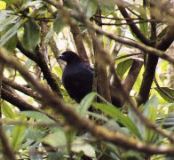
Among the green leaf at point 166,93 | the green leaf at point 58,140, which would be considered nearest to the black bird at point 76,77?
the green leaf at point 166,93

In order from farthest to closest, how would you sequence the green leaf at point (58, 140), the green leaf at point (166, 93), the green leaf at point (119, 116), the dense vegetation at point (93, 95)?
the green leaf at point (166, 93) < the green leaf at point (119, 116) < the green leaf at point (58, 140) < the dense vegetation at point (93, 95)

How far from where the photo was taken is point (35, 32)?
1396 mm

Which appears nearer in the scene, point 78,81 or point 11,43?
point 11,43

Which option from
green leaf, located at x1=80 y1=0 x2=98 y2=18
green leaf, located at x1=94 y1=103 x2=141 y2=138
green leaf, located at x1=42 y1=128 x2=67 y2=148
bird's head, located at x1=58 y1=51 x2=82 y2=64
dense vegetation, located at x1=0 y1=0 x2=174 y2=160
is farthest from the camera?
bird's head, located at x1=58 y1=51 x2=82 y2=64

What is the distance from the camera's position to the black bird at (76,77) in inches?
104

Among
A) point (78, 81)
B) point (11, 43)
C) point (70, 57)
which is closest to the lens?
point (11, 43)

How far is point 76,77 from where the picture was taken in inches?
112

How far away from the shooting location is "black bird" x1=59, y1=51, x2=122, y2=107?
8.65 ft

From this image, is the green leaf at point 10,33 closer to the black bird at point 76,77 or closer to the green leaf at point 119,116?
the green leaf at point 119,116

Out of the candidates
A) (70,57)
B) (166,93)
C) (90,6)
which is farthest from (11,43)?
(70,57)

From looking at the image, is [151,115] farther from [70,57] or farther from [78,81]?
[70,57]

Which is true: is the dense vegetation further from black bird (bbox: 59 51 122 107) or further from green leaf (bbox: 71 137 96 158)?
black bird (bbox: 59 51 122 107)

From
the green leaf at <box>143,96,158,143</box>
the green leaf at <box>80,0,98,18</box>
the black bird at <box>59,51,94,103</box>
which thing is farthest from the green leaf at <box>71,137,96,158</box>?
the black bird at <box>59,51,94,103</box>

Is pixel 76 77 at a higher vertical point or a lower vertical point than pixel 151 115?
lower
